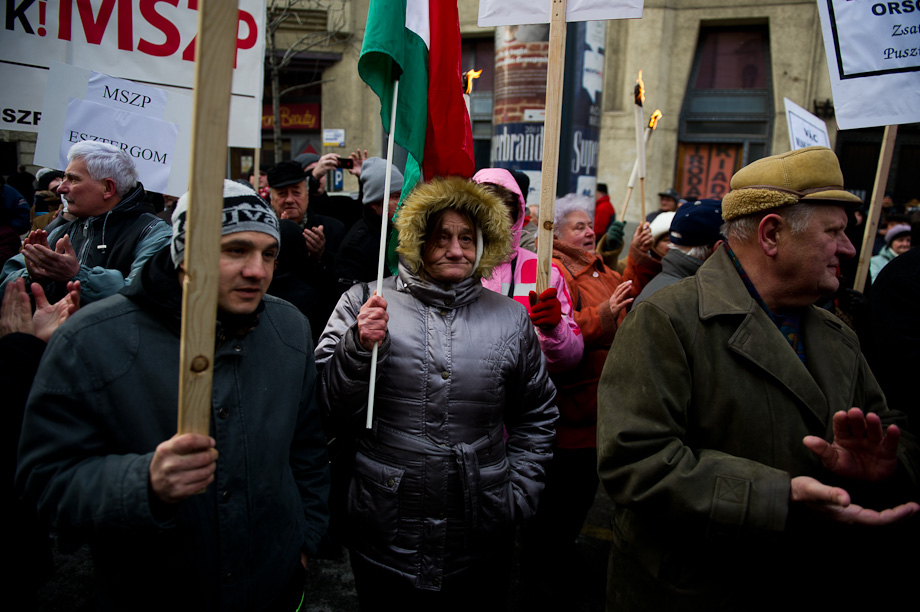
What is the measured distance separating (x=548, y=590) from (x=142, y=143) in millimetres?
3483

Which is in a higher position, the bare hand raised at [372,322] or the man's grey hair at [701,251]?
the man's grey hair at [701,251]

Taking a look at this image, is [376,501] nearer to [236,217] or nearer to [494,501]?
[494,501]

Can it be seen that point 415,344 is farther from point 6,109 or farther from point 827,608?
point 6,109

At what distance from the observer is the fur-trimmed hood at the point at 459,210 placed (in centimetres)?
230

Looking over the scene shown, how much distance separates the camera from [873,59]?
332 centimetres

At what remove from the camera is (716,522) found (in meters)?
1.64

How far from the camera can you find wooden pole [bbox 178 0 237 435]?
1217 millimetres

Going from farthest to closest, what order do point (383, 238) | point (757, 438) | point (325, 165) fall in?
point (325, 165)
point (383, 238)
point (757, 438)

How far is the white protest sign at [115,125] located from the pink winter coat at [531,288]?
6.00 ft

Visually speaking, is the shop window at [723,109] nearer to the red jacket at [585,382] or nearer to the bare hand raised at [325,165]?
the bare hand raised at [325,165]

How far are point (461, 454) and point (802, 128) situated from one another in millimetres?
3702

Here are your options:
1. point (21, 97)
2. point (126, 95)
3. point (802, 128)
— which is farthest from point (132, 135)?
point (802, 128)

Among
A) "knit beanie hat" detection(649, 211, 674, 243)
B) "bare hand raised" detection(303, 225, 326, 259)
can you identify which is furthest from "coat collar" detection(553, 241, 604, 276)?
"bare hand raised" detection(303, 225, 326, 259)

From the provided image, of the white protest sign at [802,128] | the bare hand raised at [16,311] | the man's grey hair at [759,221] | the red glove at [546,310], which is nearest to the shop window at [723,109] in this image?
the white protest sign at [802,128]
